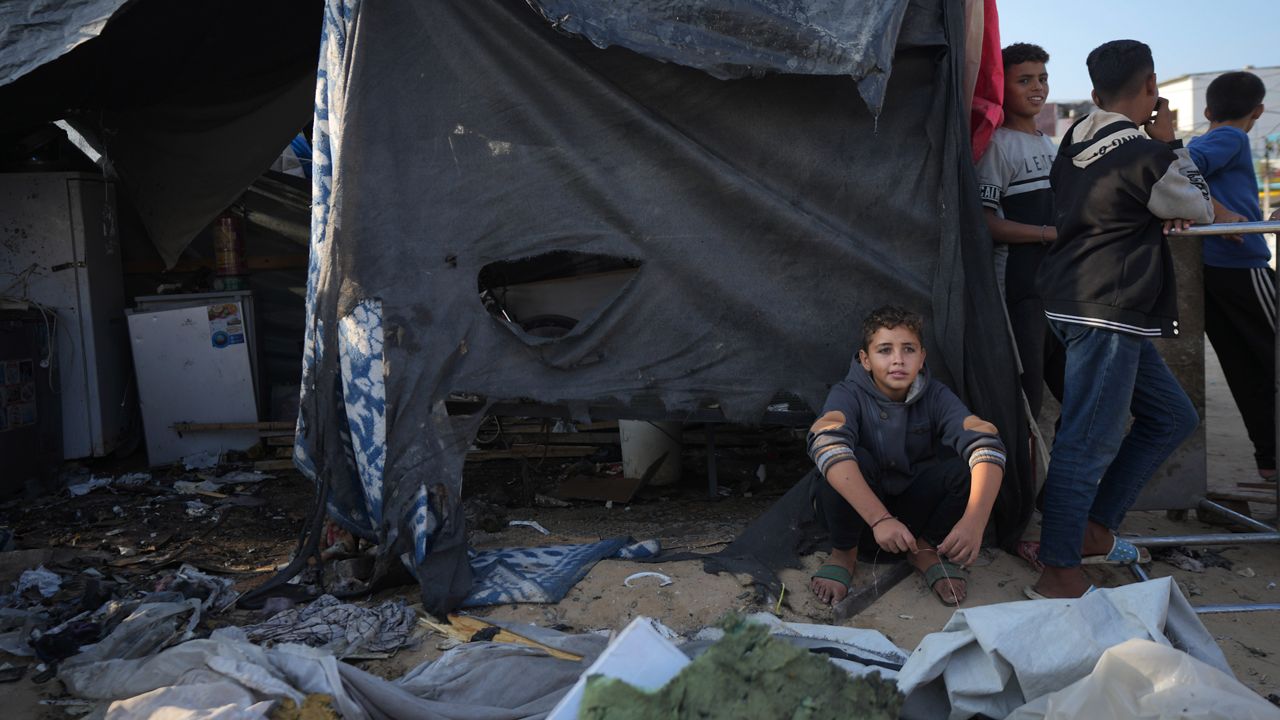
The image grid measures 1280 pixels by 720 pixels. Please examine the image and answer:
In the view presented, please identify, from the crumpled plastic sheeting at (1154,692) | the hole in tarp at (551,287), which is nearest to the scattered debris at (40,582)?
the hole in tarp at (551,287)

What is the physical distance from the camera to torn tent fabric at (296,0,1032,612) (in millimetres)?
3959

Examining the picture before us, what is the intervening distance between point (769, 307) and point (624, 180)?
2.65 feet

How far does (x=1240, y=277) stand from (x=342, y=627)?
14.7 feet

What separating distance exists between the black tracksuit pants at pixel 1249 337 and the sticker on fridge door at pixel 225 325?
6.04 m

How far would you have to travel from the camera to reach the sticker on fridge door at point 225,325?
686 centimetres

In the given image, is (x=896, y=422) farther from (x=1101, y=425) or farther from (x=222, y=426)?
(x=222, y=426)

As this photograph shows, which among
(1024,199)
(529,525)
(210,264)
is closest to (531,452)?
(529,525)

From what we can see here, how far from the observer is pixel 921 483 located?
145 inches

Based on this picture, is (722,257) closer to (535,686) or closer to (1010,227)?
(1010,227)

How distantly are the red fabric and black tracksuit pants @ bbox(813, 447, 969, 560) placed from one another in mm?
1475

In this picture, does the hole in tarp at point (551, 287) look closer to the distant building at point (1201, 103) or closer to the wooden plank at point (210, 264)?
the wooden plank at point (210, 264)

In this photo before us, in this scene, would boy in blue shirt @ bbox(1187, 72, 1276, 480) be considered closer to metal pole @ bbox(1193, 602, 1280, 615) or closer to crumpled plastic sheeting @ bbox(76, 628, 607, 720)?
metal pole @ bbox(1193, 602, 1280, 615)

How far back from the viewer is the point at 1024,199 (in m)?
4.25

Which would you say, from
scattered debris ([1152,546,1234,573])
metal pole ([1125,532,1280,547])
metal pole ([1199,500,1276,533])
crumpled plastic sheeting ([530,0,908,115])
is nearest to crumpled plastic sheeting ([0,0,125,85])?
crumpled plastic sheeting ([530,0,908,115])
